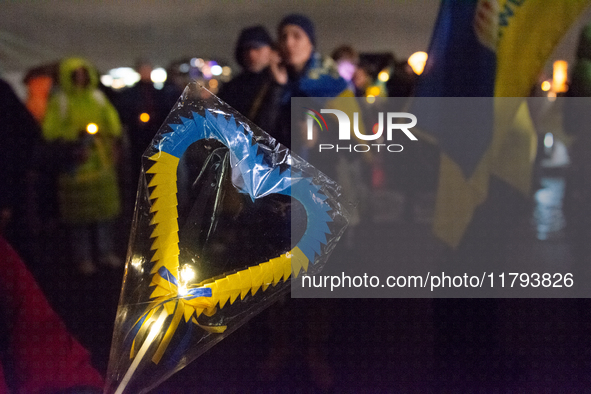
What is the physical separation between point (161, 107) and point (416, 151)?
0.96 metres

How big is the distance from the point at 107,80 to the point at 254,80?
0.56 m

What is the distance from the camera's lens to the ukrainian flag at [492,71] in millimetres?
1722

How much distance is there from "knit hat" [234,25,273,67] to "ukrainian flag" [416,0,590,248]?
23.2 inches

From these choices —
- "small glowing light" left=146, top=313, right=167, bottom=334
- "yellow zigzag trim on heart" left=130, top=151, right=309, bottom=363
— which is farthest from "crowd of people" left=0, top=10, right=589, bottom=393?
"small glowing light" left=146, top=313, right=167, bottom=334

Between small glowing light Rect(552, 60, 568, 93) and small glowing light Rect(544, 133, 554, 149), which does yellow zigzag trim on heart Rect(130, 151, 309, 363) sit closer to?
small glowing light Rect(544, 133, 554, 149)

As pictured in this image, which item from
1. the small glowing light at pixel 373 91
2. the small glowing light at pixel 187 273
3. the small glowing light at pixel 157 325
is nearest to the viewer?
the small glowing light at pixel 157 325

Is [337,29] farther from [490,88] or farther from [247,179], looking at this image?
[247,179]

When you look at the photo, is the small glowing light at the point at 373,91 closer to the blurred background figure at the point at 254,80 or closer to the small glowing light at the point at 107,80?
the blurred background figure at the point at 254,80

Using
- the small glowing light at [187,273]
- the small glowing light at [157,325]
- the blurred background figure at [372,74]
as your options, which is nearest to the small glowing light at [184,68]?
the blurred background figure at [372,74]

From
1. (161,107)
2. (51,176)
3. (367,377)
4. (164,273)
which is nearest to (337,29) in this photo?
(161,107)

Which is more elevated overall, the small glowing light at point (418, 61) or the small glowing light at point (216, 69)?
the small glowing light at point (418, 61)

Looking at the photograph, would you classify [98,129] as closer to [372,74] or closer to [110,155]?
[110,155]

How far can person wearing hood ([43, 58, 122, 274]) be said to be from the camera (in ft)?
5.80

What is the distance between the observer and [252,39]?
68.2 inches
